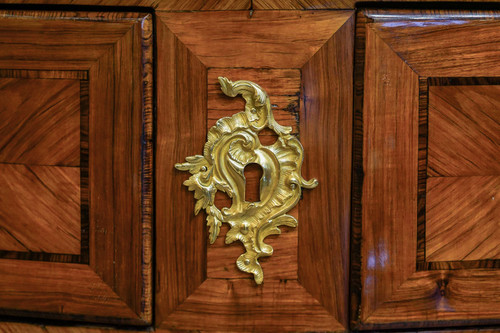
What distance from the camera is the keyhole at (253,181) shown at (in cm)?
44

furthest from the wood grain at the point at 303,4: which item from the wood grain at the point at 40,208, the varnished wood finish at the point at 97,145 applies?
the wood grain at the point at 40,208

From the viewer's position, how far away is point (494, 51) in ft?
1.43

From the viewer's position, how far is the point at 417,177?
1.43ft

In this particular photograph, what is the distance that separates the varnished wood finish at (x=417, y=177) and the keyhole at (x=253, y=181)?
0.09 m

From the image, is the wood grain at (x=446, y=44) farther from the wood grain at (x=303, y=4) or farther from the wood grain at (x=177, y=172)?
the wood grain at (x=177, y=172)

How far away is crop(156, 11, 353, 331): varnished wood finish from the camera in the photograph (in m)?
0.42

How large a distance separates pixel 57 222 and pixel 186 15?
0.79 feet

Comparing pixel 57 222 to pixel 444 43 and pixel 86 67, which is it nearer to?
pixel 86 67

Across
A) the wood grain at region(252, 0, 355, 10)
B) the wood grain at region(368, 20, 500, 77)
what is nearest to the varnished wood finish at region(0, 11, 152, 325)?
the wood grain at region(252, 0, 355, 10)

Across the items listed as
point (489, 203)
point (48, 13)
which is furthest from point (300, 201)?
point (48, 13)

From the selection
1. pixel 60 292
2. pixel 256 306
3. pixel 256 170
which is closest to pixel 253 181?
pixel 256 170

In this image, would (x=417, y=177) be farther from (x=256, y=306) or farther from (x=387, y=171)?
(x=256, y=306)

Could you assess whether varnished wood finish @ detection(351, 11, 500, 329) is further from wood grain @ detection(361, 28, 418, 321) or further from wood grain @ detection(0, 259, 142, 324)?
wood grain @ detection(0, 259, 142, 324)

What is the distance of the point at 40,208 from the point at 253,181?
0.22 m
